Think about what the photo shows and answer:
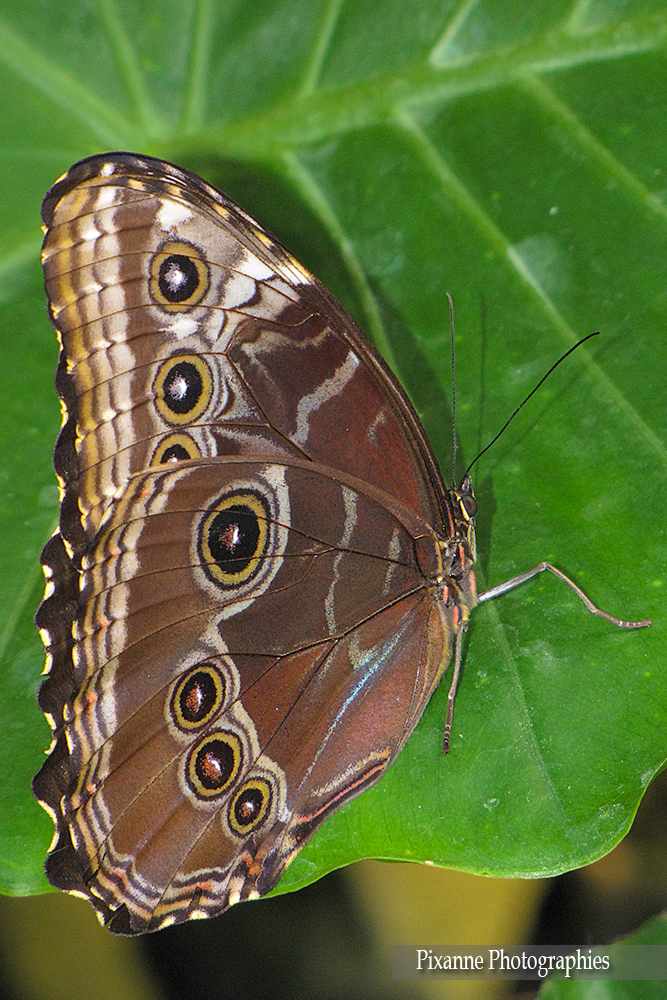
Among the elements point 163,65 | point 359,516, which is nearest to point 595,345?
point 359,516

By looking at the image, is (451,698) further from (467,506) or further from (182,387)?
(182,387)

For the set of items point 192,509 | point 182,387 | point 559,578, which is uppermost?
point 182,387

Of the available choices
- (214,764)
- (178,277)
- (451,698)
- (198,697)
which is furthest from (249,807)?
(178,277)

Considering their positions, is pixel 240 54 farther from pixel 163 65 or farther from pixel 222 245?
pixel 222 245

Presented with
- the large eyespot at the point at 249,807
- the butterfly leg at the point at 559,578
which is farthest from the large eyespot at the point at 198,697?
the butterfly leg at the point at 559,578

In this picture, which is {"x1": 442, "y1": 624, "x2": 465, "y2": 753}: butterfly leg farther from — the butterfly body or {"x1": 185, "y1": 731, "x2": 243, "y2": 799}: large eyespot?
{"x1": 185, "y1": 731, "x2": 243, "y2": 799}: large eyespot

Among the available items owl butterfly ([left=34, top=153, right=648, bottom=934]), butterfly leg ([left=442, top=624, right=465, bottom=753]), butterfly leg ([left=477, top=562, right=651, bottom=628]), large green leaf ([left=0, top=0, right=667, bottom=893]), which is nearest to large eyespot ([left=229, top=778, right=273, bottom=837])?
owl butterfly ([left=34, top=153, right=648, bottom=934])
